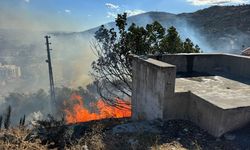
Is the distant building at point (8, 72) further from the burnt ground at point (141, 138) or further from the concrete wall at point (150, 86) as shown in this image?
the burnt ground at point (141, 138)

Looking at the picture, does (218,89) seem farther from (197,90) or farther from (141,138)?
(141,138)

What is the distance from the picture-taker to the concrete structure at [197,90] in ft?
17.0

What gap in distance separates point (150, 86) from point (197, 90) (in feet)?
4.09

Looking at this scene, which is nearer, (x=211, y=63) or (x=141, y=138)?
(x=141, y=138)

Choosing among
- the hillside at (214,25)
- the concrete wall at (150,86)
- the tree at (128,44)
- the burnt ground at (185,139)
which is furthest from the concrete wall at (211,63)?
the hillside at (214,25)

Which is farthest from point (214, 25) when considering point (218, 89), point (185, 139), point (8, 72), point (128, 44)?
point (185, 139)

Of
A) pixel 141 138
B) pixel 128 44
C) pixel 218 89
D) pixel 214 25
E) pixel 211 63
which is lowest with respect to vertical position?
pixel 141 138

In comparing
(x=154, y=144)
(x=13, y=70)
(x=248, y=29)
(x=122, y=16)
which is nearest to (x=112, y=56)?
(x=122, y=16)

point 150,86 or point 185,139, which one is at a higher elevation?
point 150,86

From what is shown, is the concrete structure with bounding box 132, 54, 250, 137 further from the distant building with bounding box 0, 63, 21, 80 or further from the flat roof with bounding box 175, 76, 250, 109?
the distant building with bounding box 0, 63, 21, 80

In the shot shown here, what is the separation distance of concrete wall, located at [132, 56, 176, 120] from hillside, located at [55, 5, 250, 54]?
20404mm

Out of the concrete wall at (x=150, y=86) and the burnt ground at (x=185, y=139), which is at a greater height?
the concrete wall at (x=150, y=86)

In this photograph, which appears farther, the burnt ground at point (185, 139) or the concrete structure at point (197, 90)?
the concrete structure at point (197, 90)

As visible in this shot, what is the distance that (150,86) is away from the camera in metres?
6.66
